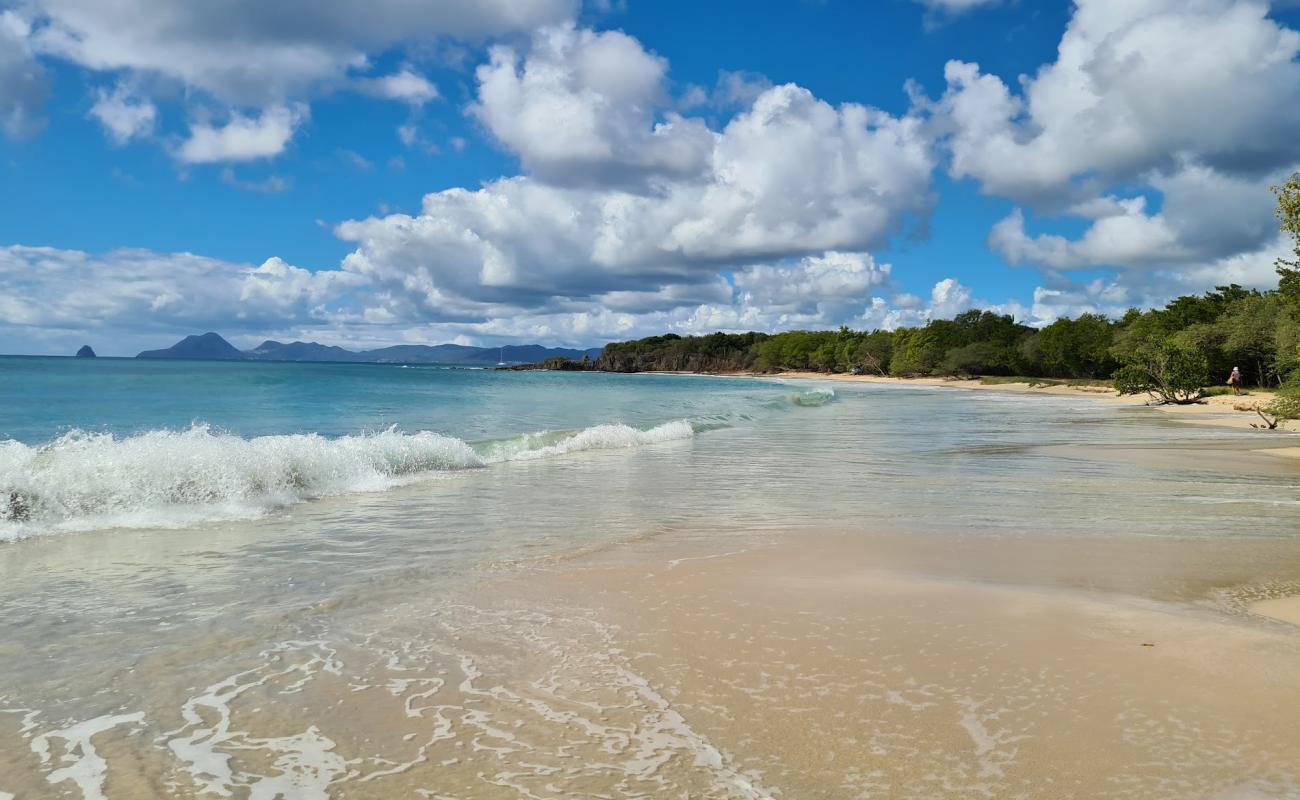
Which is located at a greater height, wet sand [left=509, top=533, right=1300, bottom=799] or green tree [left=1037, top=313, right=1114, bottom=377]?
green tree [left=1037, top=313, right=1114, bottom=377]

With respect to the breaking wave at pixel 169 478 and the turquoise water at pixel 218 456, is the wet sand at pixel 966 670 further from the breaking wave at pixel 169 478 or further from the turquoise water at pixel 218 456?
the turquoise water at pixel 218 456

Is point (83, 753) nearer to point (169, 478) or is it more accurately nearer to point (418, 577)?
point (418, 577)

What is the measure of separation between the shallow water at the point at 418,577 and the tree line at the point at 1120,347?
13.6 m

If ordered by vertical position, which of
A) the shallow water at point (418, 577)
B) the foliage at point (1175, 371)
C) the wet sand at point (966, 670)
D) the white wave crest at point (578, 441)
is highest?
the foliage at point (1175, 371)

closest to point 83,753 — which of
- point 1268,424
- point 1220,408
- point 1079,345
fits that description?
point 1268,424

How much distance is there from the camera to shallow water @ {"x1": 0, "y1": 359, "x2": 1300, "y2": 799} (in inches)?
153

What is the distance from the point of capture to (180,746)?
401cm

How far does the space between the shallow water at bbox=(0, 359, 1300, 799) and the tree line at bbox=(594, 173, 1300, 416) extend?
13594 mm

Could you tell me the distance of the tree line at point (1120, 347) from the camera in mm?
47250

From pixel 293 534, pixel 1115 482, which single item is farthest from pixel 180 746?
pixel 1115 482

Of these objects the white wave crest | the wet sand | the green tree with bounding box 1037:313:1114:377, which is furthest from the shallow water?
the green tree with bounding box 1037:313:1114:377

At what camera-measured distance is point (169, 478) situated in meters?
Answer: 12.0

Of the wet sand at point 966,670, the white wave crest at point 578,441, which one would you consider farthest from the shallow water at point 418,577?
the white wave crest at point 578,441

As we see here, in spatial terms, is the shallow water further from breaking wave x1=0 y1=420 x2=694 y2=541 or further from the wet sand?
the wet sand
